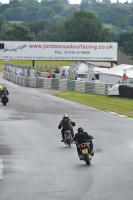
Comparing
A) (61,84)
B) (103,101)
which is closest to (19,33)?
(61,84)

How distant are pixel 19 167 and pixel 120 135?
28.5 ft

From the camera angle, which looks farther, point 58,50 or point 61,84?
point 58,50

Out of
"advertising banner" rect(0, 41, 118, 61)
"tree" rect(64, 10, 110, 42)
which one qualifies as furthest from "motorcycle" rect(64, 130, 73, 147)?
"tree" rect(64, 10, 110, 42)

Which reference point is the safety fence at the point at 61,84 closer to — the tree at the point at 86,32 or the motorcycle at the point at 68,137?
the motorcycle at the point at 68,137

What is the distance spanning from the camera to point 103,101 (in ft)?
146

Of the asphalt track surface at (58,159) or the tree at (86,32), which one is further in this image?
the tree at (86,32)

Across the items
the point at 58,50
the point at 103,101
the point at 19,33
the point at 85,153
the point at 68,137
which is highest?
the point at 19,33

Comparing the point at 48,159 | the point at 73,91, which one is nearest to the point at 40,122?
the point at 48,159

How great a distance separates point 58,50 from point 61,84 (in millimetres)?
16127

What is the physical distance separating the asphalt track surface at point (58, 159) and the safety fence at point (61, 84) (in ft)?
43.5

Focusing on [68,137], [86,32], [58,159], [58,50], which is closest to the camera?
[58,159]

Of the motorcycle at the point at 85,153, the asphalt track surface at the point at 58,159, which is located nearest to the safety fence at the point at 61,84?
the asphalt track surface at the point at 58,159

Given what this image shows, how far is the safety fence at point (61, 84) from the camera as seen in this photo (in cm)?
5141

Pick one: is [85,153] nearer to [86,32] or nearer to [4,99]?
[4,99]
